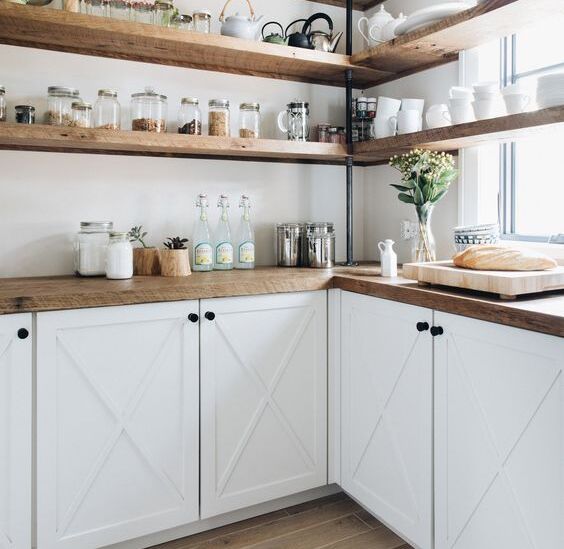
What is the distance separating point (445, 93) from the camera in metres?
2.39

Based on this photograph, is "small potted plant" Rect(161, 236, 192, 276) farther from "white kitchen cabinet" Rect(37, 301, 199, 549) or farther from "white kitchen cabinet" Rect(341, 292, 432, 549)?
"white kitchen cabinet" Rect(341, 292, 432, 549)

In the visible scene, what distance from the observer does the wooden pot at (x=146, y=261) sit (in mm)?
2158

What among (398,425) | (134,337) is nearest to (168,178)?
(134,337)

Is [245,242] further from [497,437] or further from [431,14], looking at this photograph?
[497,437]

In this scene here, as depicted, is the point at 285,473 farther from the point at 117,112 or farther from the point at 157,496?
the point at 117,112

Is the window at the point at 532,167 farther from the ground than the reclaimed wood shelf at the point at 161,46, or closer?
closer

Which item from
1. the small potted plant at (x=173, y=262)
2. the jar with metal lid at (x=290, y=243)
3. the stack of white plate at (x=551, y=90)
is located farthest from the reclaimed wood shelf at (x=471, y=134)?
the small potted plant at (x=173, y=262)

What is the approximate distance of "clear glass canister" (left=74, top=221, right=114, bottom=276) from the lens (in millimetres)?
2127

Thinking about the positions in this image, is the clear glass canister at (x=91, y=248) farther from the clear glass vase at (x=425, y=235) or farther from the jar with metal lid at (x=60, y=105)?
the clear glass vase at (x=425, y=235)

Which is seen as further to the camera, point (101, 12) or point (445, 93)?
point (445, 93)

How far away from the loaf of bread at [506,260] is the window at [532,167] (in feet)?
1.54

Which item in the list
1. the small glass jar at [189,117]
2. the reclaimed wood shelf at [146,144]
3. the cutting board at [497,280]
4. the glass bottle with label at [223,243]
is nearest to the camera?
the cutting board at [497,280]

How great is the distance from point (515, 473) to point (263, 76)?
1979 mm

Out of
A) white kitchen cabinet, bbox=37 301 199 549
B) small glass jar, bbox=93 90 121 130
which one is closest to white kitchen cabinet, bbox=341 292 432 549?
white kitchen cabinet, bbox=37 301 199 549
